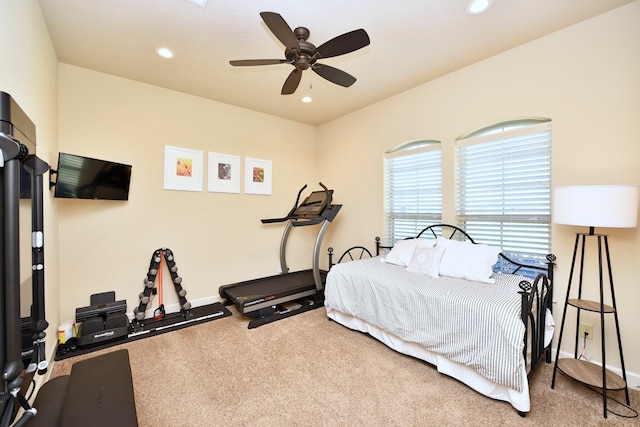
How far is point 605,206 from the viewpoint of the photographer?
73.3 inches

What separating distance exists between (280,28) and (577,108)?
2528mm

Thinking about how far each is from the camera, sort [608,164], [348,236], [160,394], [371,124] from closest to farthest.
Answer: [160,394] < [608,164] < [371,124] < [348,236]

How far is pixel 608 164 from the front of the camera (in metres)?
2.25

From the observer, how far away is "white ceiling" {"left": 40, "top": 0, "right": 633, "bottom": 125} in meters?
2.17

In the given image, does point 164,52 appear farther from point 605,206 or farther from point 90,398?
point 605,206

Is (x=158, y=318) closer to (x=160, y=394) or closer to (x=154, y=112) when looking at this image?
(x=160, y=394)

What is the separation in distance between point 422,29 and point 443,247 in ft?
6.74

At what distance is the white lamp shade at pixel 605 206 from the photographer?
184 centimetres

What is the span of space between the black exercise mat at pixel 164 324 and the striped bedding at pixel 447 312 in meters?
1.60

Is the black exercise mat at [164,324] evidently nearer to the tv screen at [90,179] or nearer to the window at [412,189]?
the tv screen at [90,179]

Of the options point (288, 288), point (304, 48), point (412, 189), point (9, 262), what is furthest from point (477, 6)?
point (288, 288)

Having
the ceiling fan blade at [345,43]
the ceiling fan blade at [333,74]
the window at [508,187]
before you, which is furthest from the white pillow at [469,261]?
the ceiling fan blade at [345,43]

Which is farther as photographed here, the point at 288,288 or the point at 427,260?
the point at 288,288

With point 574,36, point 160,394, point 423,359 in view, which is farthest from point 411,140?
point 160,394
